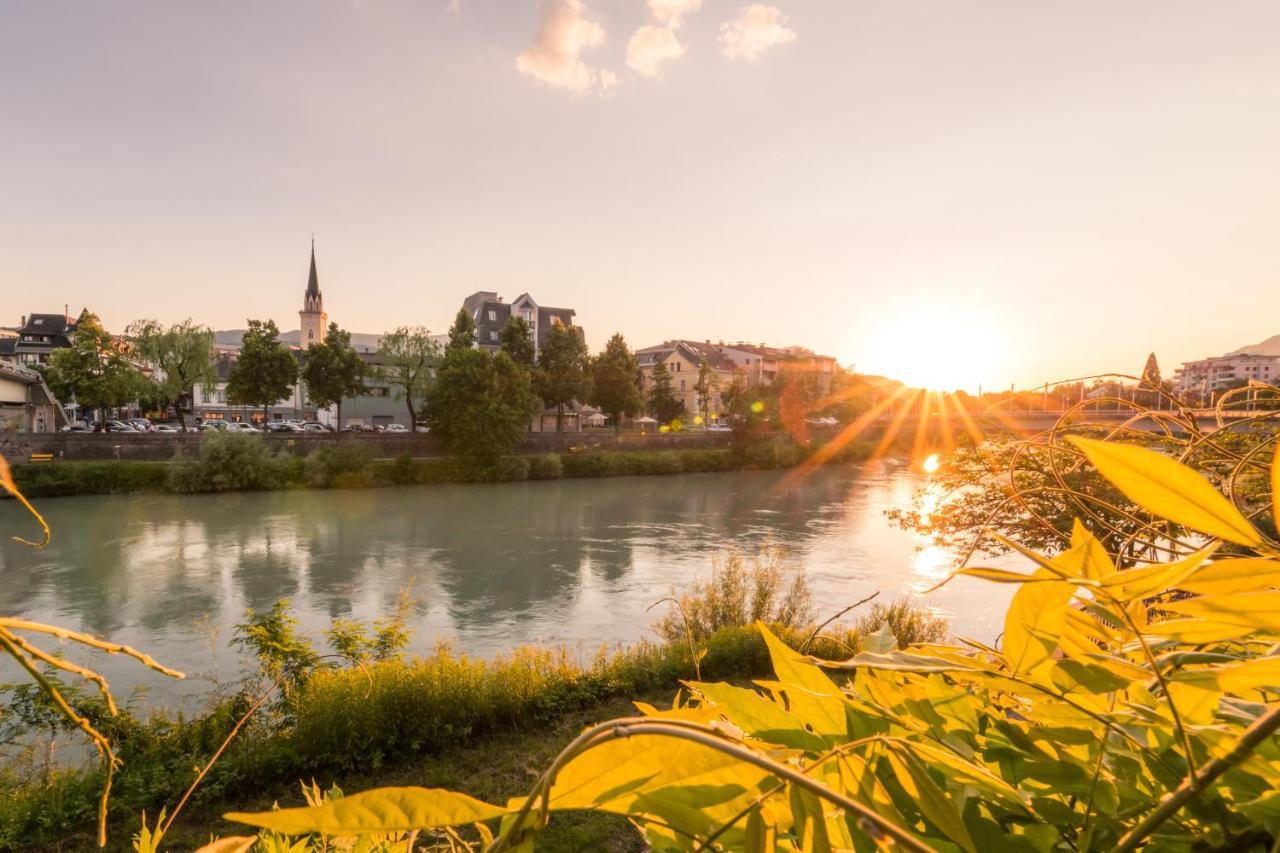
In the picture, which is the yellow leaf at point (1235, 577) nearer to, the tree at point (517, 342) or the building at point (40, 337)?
the tree at point (517, 342)

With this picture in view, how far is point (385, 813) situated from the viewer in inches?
14.8

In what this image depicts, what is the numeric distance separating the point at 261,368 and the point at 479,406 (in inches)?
602

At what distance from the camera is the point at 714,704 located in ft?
2.13

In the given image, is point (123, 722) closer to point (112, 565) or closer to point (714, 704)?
point (714, 704)

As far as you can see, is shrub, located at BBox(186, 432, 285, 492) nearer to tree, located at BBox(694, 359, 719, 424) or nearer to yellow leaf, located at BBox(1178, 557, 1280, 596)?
yellow leaf, located at BBox(1178, 557, 1280, 596)

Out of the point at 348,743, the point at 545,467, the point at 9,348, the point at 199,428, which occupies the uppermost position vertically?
the point at 9,348

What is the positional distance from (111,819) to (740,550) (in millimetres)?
16184

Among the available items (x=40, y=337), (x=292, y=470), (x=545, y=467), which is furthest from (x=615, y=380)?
(x=40, y=337)

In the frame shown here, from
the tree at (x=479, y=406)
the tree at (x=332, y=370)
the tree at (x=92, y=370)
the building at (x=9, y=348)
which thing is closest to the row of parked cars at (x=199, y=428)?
the tree at (x=92, y=370)

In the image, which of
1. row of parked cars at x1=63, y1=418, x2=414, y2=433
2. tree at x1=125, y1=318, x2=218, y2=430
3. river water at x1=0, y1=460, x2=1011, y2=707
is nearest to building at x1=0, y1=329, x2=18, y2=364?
row of parked cars at x1=63, y1=418, x2=414, y2=433

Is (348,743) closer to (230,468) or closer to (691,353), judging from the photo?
(230,468)

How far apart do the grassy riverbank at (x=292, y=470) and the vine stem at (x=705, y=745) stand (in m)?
30.3

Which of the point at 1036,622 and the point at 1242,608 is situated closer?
the point at 1242,608

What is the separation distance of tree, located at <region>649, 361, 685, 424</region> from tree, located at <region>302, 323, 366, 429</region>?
24575 mm
